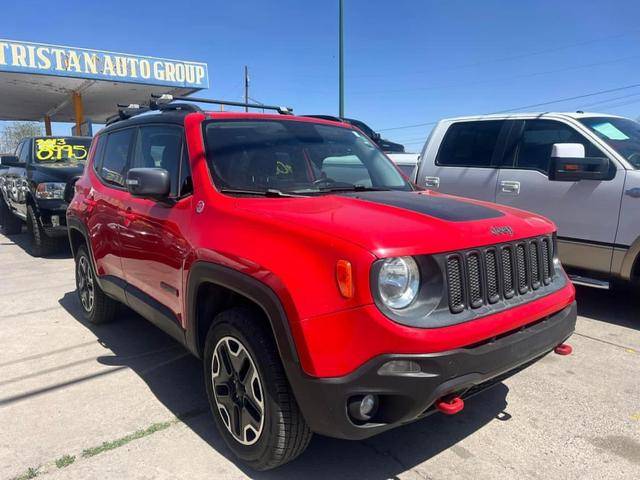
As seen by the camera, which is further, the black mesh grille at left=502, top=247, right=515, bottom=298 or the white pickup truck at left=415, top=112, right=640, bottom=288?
the white pickup truck at left=415, top=112, right=640, bottom=288

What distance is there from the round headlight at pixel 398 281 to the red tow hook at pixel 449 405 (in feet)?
1.51

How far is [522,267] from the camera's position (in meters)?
2.68

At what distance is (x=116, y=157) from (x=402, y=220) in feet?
9.68

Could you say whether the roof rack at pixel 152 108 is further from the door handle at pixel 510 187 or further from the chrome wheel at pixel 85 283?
the door handle at pixel 510 187

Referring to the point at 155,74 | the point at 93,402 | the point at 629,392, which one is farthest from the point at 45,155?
the point at 155,74

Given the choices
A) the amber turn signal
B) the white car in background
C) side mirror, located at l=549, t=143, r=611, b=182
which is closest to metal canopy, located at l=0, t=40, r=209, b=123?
the white car in background

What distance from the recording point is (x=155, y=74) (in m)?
18.4

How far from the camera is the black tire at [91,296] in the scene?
4680mm

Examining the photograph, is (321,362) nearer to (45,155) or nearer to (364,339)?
(364,339)

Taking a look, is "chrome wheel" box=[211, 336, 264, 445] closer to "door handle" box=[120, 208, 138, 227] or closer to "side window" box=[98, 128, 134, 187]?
"door handle" box=[120, 208, 138, 227]

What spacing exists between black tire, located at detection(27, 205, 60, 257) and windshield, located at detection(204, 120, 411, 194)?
244 inches

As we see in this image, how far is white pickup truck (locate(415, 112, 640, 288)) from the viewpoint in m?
4.67

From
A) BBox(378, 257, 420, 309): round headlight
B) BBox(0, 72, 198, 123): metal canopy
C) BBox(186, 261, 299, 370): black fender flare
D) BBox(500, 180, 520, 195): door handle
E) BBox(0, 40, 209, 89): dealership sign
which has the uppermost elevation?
BBox(0, 40, 209, 89): dealership sign

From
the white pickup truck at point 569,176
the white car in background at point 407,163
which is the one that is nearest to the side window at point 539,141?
the white pickup truck at point 569,176
